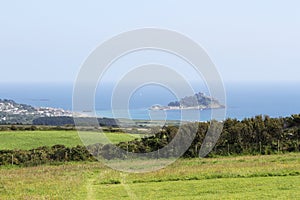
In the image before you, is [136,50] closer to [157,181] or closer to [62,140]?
[157,181]

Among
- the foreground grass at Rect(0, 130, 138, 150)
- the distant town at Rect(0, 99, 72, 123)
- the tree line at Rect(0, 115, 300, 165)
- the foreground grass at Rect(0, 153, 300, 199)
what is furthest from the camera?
the distant town at Rect(0, 99, 72, 123)

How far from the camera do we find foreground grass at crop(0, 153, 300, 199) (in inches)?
537

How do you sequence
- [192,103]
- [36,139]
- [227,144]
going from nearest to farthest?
[192,103] → [227,144] → [36,139]

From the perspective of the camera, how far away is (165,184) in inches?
629

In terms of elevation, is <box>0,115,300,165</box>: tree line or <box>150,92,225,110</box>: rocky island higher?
<box>150,92,225,110</box>: rocky island

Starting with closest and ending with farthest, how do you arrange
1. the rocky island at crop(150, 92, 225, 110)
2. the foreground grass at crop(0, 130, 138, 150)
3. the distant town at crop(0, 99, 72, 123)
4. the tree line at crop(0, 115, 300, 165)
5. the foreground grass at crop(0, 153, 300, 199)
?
the rocky island at crop(150, 92, 225, 110)
the foreground grass at crop(0, 153, 300, 199)
the tree line at crop(0, 115, 300, 165)
the foreground grass at crop(0, 130, 138, 150)
the distant town at crop(0, 99, 72, 123)

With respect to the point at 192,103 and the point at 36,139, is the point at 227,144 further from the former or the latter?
the point at 36,139

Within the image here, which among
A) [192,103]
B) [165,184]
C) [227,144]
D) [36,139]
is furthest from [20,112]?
[192,103]

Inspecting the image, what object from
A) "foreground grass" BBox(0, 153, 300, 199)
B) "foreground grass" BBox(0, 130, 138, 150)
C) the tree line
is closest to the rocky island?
"foreground grass" BBox(0, 153, 300, 199)

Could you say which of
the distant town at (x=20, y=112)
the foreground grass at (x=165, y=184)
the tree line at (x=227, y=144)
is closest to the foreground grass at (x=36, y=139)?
the tree line at (x=227, y=144)

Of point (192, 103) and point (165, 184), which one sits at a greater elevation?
point (192, 103)

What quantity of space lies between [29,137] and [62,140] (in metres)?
3.71

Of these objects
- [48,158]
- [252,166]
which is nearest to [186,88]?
[252,166]

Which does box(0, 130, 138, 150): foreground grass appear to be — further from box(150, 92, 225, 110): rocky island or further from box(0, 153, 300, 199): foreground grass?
box(150, 92, 225, 110): rocky island
